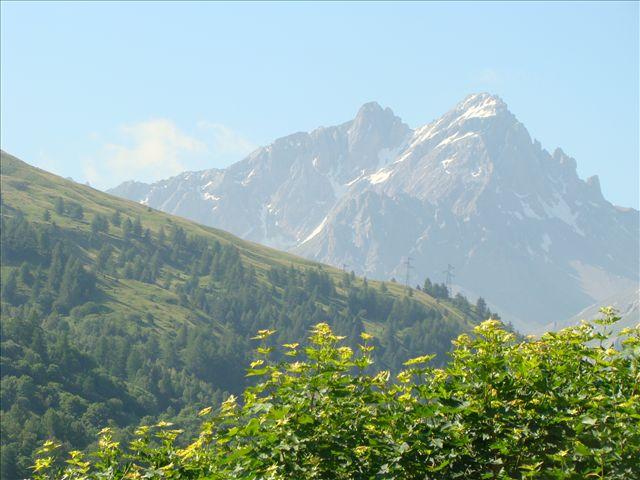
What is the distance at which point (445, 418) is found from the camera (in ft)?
54.9

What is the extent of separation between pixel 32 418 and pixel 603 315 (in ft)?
553

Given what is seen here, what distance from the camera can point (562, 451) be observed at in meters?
15.5

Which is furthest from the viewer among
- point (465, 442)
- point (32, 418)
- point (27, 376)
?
point (27, 376)

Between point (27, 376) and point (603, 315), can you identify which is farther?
point (27, 376)

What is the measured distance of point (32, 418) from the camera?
17238 centimetres

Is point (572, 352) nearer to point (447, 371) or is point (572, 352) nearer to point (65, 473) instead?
point (447, 371)

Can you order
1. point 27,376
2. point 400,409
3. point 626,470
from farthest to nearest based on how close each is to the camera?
point 27,376, point 400,409, point 626,470

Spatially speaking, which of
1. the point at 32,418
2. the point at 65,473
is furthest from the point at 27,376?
the point at 65,473

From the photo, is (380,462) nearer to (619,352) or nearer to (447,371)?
(447,371)

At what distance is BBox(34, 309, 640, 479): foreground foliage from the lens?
15.6 m

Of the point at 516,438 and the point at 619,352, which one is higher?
the point at 619,352

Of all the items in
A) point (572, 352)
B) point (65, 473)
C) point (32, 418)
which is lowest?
point (32, 418)

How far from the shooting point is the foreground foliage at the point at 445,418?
1562 cm

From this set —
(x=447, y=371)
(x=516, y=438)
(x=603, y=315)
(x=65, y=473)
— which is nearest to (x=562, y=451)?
(x=516, y=438)
